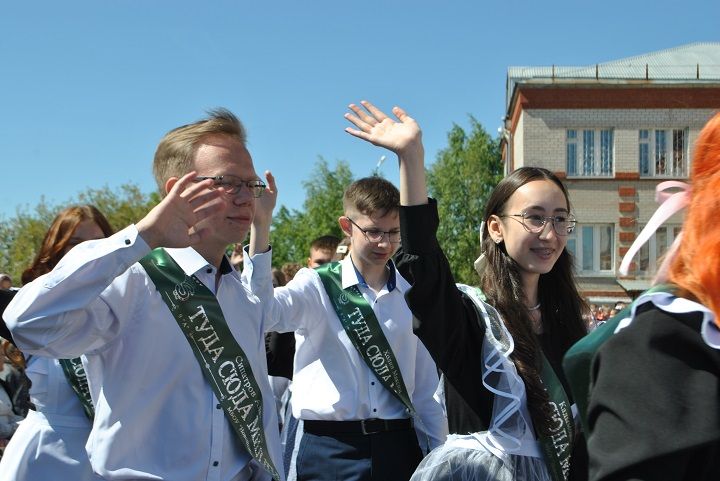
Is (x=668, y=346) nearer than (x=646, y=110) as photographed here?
Yes

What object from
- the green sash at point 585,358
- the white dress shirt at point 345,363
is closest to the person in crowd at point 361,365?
the white dress shirt at point 345,363

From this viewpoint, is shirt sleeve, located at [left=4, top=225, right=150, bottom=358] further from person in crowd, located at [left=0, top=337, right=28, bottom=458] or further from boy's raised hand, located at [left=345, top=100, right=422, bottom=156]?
person in crowd, located at [left=0, top=337, right=28, bottom=458]

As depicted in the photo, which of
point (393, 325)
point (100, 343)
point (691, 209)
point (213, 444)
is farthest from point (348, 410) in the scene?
point (691, 209)

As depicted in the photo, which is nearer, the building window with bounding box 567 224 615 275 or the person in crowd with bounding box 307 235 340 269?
the person in crowd with bounding box 307 235 340 269

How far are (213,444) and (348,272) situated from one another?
196 centimetres

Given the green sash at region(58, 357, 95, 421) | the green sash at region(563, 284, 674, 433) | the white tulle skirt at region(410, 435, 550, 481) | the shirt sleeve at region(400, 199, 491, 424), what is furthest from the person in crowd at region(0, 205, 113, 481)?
the green sash at region(563, 284, 674, 433)

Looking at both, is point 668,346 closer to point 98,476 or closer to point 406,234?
point 406,234

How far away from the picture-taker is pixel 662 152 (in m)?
25.3

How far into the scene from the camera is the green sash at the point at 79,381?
11.2 ft

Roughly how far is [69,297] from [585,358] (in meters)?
1.45

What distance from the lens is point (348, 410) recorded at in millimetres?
3932

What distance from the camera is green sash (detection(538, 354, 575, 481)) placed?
8.27ft

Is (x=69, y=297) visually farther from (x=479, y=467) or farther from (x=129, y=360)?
(x=479, y=467)

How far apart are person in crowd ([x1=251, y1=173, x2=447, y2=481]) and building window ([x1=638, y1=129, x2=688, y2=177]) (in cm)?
2283
